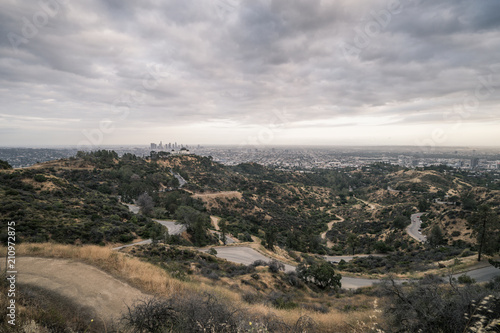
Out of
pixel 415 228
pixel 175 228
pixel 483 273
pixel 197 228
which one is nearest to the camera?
pixel 483 273

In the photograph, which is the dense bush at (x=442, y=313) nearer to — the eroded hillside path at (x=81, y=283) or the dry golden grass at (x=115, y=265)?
the dry golden grass at (x=115, y=265)

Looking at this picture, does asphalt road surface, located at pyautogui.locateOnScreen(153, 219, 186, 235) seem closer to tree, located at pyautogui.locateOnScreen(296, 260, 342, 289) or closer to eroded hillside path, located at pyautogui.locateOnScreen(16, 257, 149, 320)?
tree, located at pyautogui.locateOnScreen(296, 260, 342, 289)

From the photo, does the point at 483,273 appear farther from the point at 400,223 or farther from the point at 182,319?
the point at 400,223

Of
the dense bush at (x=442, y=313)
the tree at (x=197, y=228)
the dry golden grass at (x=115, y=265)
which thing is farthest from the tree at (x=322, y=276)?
the tree at (x=197, y=228)

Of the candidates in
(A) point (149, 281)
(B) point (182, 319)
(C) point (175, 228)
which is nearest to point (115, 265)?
(A) point (149, 281)

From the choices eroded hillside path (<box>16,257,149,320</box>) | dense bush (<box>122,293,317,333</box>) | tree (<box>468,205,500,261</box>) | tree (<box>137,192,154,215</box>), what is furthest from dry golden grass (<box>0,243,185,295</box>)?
tree (<box>137,192,154,215</box>)
